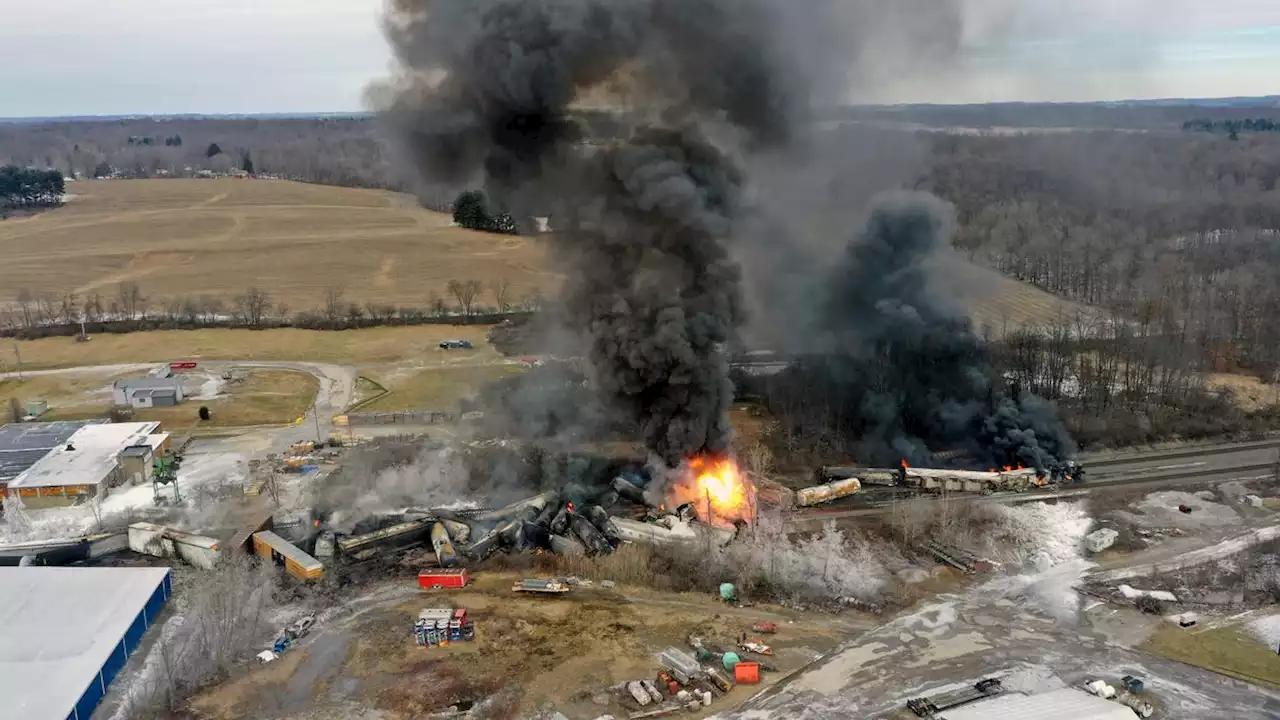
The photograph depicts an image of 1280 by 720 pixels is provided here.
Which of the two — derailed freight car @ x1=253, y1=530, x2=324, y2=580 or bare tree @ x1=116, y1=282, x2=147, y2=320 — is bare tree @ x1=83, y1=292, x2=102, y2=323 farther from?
derailed freight car @ x1=253, y1=530, x2=324, y2=580

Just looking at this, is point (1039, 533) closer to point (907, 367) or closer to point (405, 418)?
point (907, 367)

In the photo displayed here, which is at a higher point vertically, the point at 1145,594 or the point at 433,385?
the point at 433,385

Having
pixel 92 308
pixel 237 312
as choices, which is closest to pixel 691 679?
pixel 237 312

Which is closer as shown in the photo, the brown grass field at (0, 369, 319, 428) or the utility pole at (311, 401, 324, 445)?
the utility pole at (311, 401, 324, 445)

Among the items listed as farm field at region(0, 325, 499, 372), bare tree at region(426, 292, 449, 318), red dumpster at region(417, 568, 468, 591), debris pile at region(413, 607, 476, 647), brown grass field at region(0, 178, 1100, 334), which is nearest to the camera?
debris pile at region(413, 607, 476, 647)

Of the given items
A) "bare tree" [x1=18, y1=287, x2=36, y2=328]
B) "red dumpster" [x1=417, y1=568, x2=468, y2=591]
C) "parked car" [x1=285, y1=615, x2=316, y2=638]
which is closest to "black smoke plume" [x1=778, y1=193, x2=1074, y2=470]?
"red dumpster" [x1=417, y1=568, x2=468, y2=591]
